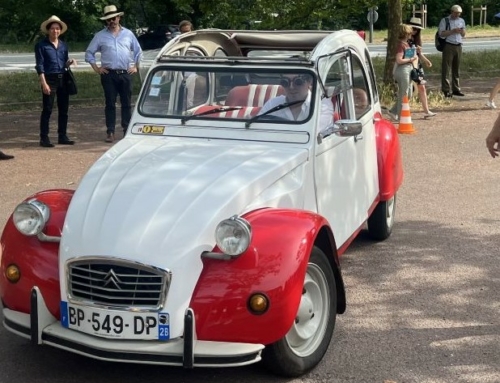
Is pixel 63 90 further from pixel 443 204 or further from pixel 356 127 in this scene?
pixel 356 127

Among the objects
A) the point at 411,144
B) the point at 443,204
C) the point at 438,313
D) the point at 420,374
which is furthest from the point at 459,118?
the point at 420,374

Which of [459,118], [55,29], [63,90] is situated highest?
[55,29]

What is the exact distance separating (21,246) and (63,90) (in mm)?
8320

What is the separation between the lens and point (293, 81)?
609 cm

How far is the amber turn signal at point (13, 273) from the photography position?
4906 millimetres

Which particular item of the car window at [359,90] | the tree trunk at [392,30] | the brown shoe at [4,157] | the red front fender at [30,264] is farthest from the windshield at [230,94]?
the tree trunk at [392,30]

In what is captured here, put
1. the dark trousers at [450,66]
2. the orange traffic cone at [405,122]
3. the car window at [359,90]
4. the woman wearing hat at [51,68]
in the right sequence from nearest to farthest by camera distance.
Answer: the car window at [359,90] < the woman wearing hat at [51,68] < the orange traffic cone at [405,122] < the dark trousers at [450,66]

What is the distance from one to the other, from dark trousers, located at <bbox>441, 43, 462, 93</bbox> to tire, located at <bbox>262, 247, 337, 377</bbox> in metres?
13.3

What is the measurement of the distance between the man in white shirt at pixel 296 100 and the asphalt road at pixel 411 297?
1392 mm

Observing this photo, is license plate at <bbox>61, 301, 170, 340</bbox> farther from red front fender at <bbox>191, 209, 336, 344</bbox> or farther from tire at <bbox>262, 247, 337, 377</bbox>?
tire at <bbox>262, 247, 337, 377</bbox>

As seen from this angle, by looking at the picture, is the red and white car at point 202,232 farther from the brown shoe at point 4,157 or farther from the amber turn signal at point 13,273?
the brown shoe at point 4,157

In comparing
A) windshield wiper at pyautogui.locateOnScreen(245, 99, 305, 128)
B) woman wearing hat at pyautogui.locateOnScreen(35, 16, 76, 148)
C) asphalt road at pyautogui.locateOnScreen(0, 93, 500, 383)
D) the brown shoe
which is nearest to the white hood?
windshield wiper at pyautogui.locateOnScreen(245, 99, 305, 128)

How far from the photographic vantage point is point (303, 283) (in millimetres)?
4766

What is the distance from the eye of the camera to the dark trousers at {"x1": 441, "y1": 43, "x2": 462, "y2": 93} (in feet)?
58.3
